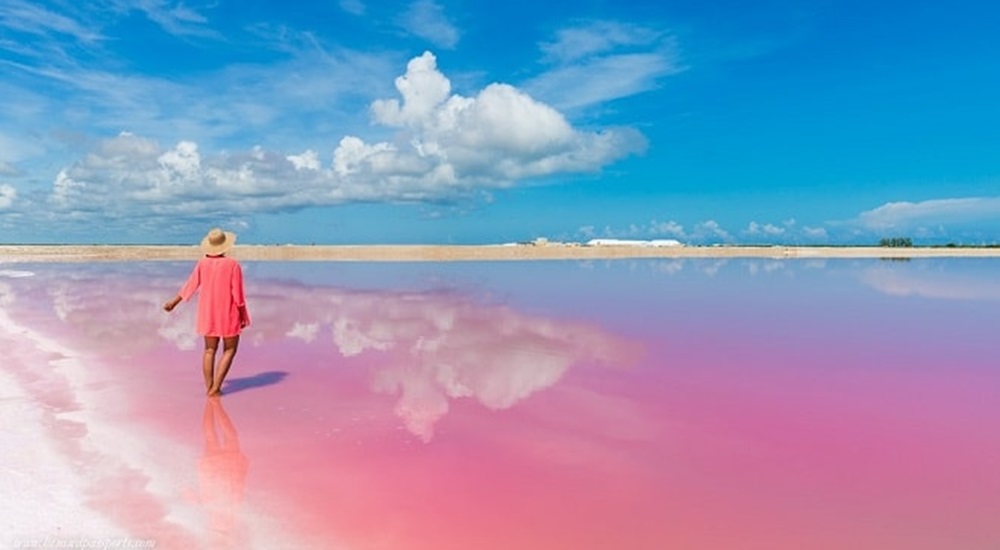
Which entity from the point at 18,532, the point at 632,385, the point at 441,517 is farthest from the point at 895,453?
the point at 18,532

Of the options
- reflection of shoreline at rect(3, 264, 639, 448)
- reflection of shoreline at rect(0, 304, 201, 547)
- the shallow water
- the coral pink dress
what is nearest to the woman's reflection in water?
the shallow water

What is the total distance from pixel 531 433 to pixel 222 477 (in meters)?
2.39

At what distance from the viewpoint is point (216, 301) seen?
692 centimetres

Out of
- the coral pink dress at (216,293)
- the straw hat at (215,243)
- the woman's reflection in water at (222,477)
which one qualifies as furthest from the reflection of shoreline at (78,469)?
the straw hat at (215,243)

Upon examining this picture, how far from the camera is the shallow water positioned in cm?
405

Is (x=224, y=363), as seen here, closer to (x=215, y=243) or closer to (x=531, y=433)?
(x=215, y=243)

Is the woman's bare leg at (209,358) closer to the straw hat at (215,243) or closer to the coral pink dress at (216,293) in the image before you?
the coral pink dress at (216,293)

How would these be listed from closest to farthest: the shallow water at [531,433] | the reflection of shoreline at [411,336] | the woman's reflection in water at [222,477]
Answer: the woman's reflection in water at [222,477], the shallow water at [531,433], the reflection of shoreline at [411,336]

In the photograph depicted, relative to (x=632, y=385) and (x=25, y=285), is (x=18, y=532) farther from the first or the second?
(x=25, y=285)

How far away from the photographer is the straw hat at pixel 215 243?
6977 millimetres

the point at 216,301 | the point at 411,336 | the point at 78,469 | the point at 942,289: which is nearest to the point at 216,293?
the point at 216,301

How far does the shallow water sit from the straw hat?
1.44 m

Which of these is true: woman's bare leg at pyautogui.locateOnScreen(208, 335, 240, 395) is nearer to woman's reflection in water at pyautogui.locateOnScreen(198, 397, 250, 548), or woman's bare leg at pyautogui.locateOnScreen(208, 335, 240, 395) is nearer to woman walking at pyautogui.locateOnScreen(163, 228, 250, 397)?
woman walking at pyautogui.locateOnScreen(163, 228, 250, 397)

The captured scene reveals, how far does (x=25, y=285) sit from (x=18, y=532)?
2109cm
